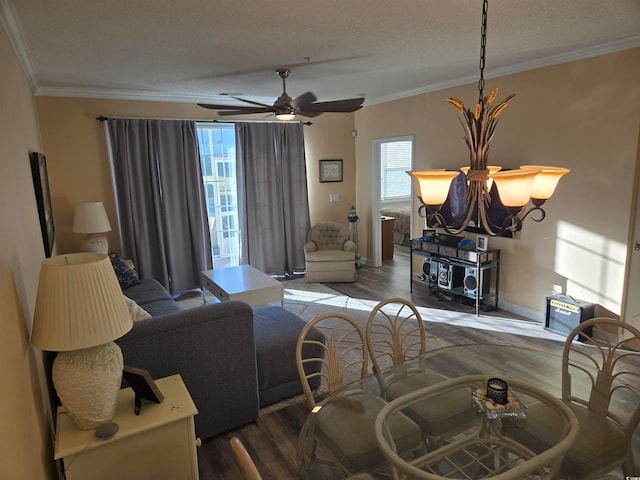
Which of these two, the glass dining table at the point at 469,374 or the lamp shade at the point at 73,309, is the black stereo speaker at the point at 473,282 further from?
the lamp shade at the point at 73,309

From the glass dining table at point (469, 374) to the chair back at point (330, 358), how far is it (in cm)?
12

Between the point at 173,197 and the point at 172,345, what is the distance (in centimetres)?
338

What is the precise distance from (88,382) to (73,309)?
0.33 m

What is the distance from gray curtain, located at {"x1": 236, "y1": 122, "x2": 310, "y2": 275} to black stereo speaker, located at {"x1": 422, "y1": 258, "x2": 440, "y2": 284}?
198cm

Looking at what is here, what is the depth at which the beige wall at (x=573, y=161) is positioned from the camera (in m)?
3.51

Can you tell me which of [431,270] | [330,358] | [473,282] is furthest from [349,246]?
[330,358]

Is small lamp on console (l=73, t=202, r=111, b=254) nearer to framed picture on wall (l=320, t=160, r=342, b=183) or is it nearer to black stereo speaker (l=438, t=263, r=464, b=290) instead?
framed picture on wall (l=320, t=160, r=342, b=183)

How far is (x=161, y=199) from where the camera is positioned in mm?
5297

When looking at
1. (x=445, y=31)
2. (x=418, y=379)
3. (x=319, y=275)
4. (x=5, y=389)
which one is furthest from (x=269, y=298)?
(x=5, y=389)

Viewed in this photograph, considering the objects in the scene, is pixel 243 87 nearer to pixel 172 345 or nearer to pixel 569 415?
pixel 172 345

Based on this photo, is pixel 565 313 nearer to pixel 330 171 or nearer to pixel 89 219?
pixel 330 171

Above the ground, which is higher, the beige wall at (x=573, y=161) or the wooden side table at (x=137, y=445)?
the beige wall at (x=573, y=161)

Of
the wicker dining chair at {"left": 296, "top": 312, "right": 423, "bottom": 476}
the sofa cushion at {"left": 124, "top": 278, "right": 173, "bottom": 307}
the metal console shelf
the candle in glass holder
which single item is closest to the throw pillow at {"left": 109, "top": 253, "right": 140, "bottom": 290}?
the sofa cushion at {"left": 124, "top": 278, "right": 173, "bottom": 307}

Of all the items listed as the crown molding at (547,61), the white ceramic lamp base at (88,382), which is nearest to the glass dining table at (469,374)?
the white ceramic lamp base at (88,382)
